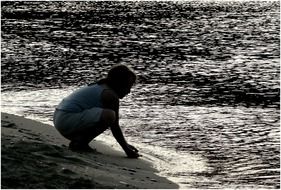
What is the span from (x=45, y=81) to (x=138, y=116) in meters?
6.37

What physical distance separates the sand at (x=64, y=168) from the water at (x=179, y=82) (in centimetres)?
59

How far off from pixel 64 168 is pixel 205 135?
17.2 ft

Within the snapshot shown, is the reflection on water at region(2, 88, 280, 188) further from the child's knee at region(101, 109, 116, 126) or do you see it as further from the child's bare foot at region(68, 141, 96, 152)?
the child's bare foot at region(68, 141, 96, 152)

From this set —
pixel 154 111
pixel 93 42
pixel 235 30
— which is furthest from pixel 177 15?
pixel 154 111

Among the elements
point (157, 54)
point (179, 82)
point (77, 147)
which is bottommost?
point (157, 54)

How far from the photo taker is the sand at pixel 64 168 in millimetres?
6379

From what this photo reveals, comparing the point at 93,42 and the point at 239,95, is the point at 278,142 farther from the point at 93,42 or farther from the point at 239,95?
the point at 93,42

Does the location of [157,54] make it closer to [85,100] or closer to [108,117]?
[85,100]

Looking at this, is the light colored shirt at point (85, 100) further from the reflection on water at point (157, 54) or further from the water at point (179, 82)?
the reflection on water at point (157, 54)

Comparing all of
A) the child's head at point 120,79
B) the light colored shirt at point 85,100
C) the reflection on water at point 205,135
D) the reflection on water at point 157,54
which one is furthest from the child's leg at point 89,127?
the reflection on water at point 157,54

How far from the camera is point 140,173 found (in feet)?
26.4

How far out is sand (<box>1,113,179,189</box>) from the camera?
20.9 ft

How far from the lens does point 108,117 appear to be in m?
8.51

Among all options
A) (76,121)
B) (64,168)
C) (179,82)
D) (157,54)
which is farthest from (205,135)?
(157,54)
